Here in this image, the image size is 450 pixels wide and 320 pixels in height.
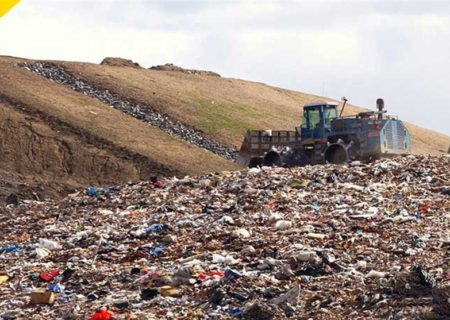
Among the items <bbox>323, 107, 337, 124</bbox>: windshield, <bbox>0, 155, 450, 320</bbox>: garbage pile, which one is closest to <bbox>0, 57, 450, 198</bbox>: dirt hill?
<bbox>323, 107, 337, 124</bbox>: windshield

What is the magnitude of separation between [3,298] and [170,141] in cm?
2210

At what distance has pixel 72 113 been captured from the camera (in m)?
34.5

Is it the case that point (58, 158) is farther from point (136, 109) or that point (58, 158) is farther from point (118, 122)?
point (136, 109)

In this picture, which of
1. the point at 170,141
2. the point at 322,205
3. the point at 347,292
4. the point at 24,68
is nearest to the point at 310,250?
the point at 347,292

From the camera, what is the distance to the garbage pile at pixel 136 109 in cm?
3513

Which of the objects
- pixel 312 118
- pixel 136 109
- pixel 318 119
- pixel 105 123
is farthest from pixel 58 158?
pixel 318 119

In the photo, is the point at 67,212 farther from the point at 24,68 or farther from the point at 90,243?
the point at 24,68

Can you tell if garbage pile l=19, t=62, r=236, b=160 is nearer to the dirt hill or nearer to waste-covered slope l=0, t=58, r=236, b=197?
the dirt hill

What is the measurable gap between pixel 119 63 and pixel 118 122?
473 inches

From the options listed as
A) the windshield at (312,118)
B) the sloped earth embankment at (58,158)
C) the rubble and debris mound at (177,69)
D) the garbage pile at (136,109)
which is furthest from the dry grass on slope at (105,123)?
the rubble and debris mound at (177,69)

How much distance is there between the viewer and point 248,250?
1268cm

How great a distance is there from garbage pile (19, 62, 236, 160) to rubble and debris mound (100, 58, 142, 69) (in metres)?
5.15

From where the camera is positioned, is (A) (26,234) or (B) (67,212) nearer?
(A) (26,234)

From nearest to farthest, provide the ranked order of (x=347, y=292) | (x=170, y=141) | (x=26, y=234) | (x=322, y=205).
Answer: (x=347, y=292), (x=322, y=205), (x=26, y=234), (x=170, y=141)
